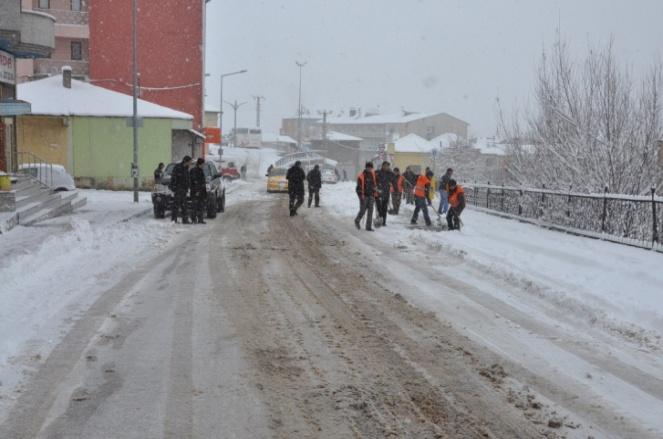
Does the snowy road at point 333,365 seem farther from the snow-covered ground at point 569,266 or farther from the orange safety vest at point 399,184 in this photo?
the orange safety vest at point 399,184

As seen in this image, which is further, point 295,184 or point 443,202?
point 443,202

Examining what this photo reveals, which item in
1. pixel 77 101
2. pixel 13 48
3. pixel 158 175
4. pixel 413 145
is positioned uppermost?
pixel 13 48

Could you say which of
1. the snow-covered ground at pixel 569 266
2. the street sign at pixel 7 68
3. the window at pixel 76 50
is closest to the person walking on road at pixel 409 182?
the snow-covered ground at pixel 569 266

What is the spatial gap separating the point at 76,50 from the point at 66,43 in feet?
2.37

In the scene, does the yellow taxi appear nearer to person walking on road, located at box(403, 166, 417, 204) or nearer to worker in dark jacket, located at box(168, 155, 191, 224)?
person walking on road, located at box(403, 166, 417, 204)

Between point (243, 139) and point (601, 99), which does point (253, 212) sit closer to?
point (601, 99)

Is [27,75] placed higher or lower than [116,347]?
higher

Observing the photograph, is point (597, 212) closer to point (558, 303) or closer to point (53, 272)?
point (558, 303)

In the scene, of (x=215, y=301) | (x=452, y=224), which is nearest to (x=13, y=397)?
(x=215, y=301)

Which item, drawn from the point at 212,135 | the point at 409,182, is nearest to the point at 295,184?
the point at 409,182

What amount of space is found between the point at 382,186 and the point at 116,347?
42.6ft

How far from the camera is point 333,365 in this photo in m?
5.96

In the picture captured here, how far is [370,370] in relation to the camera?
5.84 metres

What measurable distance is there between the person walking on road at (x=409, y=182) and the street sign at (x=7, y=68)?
13847 mm
